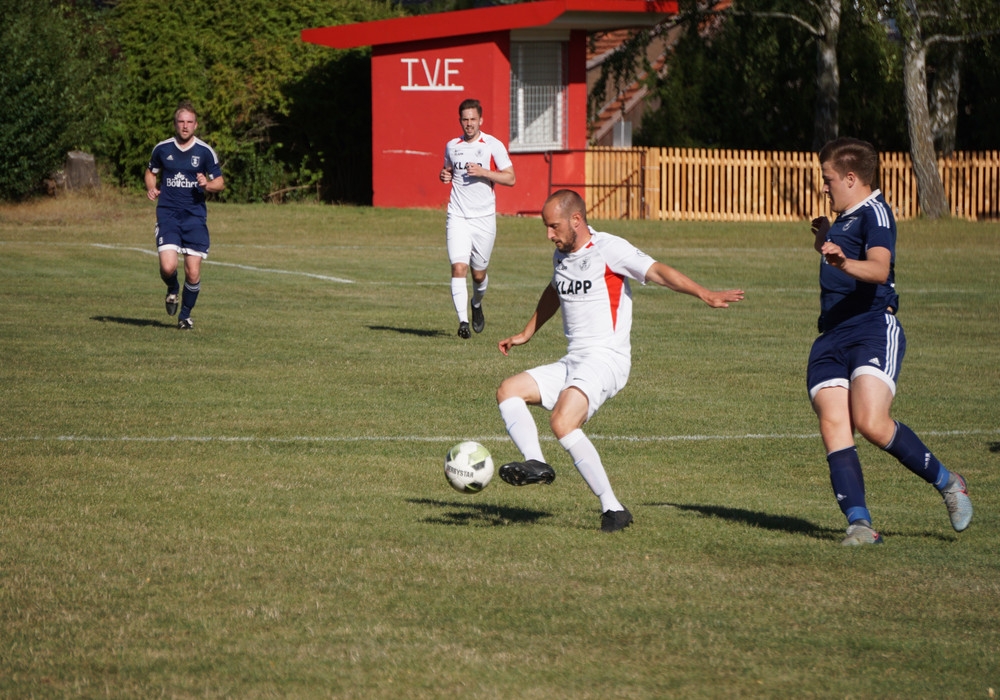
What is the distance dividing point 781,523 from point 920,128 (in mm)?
27569

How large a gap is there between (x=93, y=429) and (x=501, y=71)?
23574 mm

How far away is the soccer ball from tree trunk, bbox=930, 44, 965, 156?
31.3 metres

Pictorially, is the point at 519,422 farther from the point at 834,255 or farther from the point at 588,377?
the point at 834,255

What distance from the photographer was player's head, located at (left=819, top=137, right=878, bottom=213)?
274 inches

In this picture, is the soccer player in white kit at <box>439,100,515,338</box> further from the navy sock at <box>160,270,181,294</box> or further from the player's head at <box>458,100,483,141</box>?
the navy sock at <box>160,270,181,294</box>

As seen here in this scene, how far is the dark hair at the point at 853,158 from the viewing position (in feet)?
22.8

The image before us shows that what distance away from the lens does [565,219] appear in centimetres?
716

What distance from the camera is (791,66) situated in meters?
39.8

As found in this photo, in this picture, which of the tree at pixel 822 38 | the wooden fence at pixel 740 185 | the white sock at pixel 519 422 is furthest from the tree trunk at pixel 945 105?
the white sock at pixel 519 422

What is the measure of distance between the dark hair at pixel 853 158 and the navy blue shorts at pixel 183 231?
9.28m

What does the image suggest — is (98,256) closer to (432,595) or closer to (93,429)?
(93,429)

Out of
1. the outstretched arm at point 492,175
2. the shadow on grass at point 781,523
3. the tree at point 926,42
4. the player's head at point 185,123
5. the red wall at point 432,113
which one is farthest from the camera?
the red wall at point 432,113

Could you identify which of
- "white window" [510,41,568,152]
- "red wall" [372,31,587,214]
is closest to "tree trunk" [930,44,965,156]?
"white window" [510,41,568,152]

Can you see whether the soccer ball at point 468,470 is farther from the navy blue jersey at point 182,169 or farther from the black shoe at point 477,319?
the navy blue jersey at point 182,169
